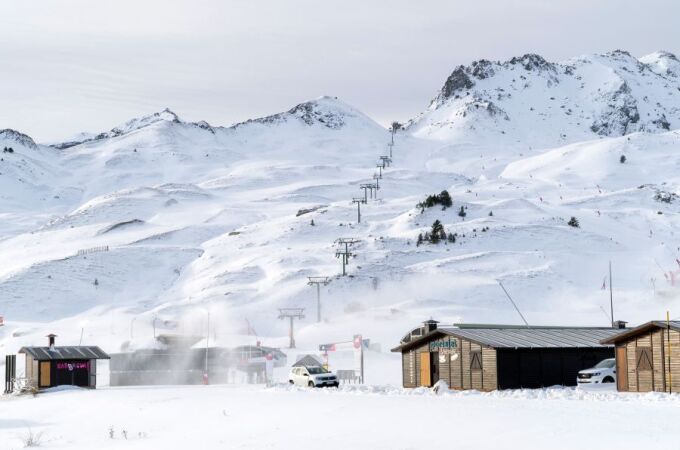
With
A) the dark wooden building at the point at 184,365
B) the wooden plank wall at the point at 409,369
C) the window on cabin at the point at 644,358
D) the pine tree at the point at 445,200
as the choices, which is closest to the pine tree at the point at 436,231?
the pine tree at the point at 445,200

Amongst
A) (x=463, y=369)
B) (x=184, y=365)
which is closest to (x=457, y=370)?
(x=463, y=369)

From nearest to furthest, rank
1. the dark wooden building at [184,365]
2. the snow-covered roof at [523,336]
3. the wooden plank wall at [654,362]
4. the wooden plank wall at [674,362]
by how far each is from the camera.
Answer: the wooden plank wall at [674,362], the wooden plank wall at [654,362], the snow-covered roof at [523,336], the dark wooden building at [184,365]

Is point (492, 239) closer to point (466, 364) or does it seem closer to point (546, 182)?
point (546, 182)

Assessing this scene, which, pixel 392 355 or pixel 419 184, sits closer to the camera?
pixel 392 355

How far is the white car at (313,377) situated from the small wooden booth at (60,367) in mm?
17155

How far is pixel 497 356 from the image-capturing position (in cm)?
4666

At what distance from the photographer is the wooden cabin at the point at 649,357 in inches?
1587

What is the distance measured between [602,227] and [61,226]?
308 feet

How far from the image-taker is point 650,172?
612ft

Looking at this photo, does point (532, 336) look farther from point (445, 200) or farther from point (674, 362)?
point (445, 200)

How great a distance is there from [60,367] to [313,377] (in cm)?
1998

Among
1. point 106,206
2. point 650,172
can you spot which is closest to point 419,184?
point 650,172

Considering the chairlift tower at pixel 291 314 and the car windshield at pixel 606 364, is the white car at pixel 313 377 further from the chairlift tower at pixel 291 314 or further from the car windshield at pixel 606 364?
the chairlift tower at pixel 291 314

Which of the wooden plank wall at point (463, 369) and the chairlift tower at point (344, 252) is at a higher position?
the chairlift tower at point (344, 252)
